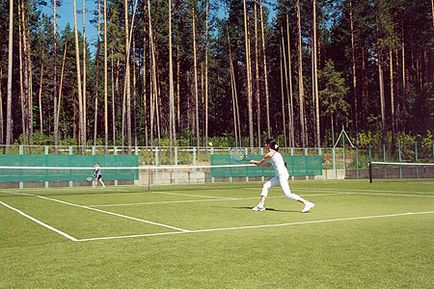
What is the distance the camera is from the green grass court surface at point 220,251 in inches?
215

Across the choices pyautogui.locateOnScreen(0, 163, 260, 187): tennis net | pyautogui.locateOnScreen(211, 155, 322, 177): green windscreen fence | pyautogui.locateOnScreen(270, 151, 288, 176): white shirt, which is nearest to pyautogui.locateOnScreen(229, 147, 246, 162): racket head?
pyautogui.locateOnScreen(0, 163, 260, 187): tennis net

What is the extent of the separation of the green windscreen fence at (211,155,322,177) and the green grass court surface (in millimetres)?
25810

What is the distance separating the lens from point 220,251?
7289 mm

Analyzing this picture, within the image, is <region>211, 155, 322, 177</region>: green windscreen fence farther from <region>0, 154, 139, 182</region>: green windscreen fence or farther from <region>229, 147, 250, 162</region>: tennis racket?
<region>229, 147, 250, 162</region>: tennis racket

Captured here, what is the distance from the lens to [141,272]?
233 inches

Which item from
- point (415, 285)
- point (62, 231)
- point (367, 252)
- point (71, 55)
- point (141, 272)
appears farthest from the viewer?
point (71, 55)

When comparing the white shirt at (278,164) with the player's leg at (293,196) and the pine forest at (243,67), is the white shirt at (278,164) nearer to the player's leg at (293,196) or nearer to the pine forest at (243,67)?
the player's leg at (293,196)

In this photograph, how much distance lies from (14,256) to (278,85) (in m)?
75.3

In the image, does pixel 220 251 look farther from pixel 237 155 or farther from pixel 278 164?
pixel 237 155

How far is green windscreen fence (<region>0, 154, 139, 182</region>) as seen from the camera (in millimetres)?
30953

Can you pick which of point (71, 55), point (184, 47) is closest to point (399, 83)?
point (184, 47)

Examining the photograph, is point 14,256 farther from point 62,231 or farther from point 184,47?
point 184,47

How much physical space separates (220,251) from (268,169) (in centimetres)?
3325

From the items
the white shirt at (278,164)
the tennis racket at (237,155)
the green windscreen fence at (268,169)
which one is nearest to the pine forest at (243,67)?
the green windscreen fence at (268,169)
